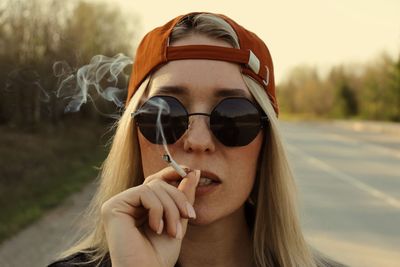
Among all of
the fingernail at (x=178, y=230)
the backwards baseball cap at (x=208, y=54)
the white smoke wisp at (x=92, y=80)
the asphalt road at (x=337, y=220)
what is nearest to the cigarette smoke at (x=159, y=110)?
the backwards baseball cap at (x=208, y=54)

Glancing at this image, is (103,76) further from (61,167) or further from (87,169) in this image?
(87,169)

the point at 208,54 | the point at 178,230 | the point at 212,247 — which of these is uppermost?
the point at 208,54

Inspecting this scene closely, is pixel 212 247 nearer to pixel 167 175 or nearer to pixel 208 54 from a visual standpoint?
pixel 167 175

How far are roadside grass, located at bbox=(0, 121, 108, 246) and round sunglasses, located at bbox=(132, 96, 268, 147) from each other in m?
5.51

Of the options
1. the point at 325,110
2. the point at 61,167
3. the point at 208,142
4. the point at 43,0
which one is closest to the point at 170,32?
the point at 208,142

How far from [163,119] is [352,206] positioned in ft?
29.0

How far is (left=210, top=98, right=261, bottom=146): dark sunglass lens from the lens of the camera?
162cm

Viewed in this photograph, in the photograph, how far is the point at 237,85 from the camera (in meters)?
Result: 1.67

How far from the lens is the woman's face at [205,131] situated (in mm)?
1614

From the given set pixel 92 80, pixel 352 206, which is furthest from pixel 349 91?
pixel 92 80

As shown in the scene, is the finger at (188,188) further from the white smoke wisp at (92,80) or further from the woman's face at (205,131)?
the white smoke wisp at (92,80)

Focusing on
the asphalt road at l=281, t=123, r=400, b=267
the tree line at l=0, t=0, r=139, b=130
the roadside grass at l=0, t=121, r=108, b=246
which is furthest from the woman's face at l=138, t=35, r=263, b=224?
the roadside grass at l=0, t=121, r=108, b=246

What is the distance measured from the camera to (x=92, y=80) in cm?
206

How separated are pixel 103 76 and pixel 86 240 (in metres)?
0.61
